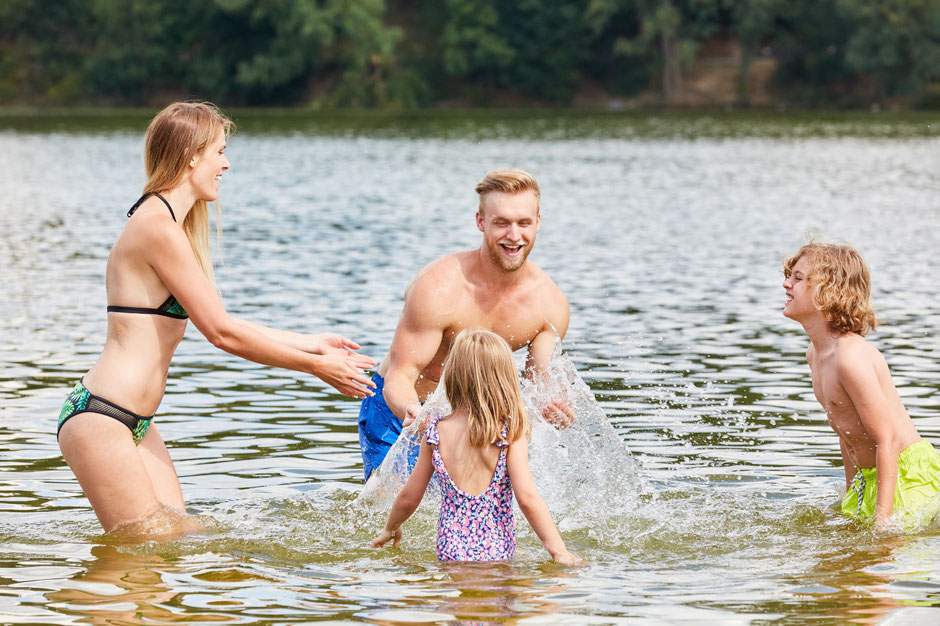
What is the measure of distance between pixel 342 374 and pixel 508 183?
1278mm

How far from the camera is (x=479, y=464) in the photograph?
6223mm

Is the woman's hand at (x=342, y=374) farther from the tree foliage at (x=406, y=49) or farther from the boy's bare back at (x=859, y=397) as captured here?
the tree foliage at (x=406, y=49)

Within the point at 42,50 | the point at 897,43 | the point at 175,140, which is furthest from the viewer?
the point at 42,50

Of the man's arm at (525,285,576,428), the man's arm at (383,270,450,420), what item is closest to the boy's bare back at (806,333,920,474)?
the man's arm at (525,285,576,428)

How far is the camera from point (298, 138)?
55.8m

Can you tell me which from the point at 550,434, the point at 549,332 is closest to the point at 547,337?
the point at 549,332

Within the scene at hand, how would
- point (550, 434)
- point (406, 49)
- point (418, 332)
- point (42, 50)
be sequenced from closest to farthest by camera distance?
1. point (418, 332)
2. point (550, 434)
3. point (406, 49)
4. point (42, 50)

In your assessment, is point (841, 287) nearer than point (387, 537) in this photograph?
No

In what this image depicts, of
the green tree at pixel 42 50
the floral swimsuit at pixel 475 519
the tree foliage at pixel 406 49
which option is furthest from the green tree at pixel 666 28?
the floral swimsuit at pixel 475 519

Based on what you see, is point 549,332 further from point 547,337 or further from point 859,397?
point 859,397

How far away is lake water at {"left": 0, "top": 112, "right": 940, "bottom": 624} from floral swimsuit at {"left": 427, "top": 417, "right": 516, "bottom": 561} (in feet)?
0.25

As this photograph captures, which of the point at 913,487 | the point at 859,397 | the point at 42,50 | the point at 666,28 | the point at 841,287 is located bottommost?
the point at 913,487

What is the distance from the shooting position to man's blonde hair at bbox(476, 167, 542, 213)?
6840 millimetres

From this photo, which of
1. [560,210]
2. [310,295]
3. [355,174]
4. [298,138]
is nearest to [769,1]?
[298,138]
